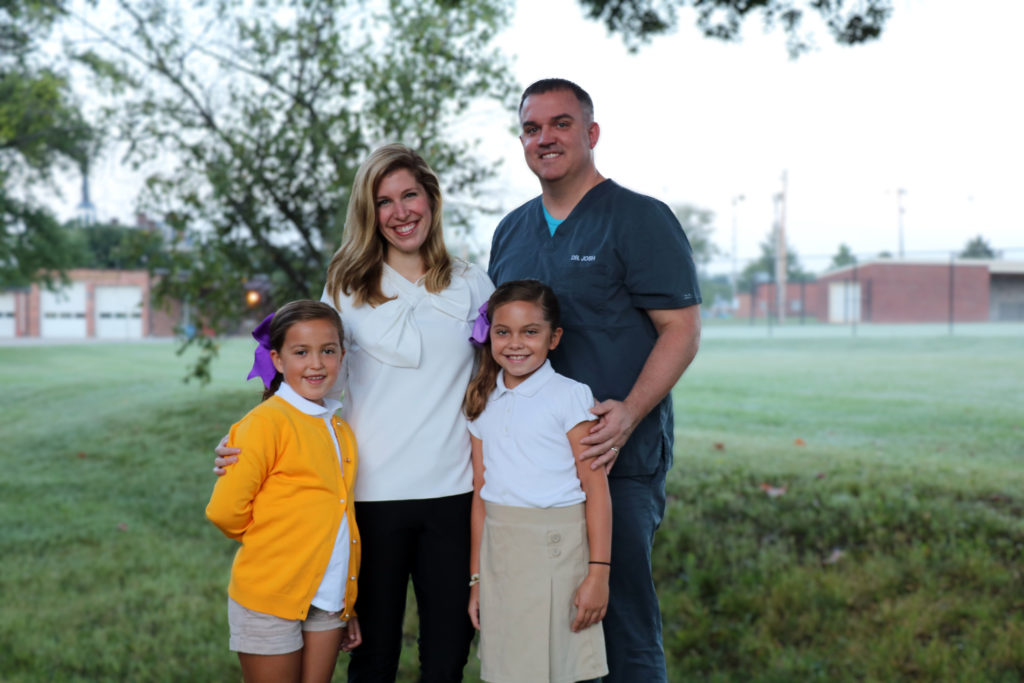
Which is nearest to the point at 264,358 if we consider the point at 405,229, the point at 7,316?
the point at 405,229

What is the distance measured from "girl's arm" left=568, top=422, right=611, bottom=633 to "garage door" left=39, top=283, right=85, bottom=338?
44.9m

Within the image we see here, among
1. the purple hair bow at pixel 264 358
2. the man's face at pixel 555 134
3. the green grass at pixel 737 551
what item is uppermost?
the man's face at pixel 555 134

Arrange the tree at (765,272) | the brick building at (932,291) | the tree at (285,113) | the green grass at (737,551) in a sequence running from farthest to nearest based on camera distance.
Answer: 1. the tree at (765,272)
2. the brick building at (932,291)
3. the tree at (285,113)
4. the green grass at (737,551)

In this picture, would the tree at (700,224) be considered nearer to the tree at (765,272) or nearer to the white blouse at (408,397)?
the tree at (765,272)

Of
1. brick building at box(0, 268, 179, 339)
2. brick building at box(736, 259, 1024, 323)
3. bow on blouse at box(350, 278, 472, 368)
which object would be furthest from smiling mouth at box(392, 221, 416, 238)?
brick building at box(0, 268, 179, 339)

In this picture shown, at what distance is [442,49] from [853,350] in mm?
20547

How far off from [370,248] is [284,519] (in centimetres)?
84

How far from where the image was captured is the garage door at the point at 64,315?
42281mm

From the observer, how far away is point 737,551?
5.67 metres

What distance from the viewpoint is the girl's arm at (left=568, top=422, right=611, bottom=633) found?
2484 millimetres

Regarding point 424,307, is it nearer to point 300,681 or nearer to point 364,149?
point 300,681

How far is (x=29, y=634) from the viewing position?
4898mm

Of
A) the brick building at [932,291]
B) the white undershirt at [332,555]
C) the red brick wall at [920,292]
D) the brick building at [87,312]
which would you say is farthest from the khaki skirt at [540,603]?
the brick building at [87,312]

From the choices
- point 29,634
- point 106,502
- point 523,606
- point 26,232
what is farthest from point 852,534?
point 26,232
